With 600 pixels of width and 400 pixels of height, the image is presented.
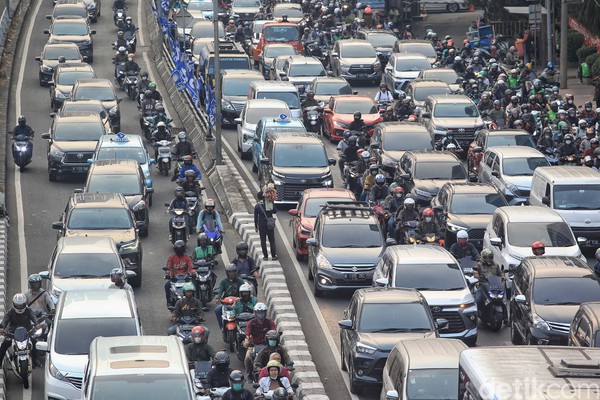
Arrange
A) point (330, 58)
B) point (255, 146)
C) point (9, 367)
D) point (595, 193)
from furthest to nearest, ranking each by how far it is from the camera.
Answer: point (330, 58) → point (255, 146) → point (595, 193) → point (9, 367)

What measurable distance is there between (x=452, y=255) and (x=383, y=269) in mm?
1267

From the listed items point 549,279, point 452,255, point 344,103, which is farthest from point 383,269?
point 344,103

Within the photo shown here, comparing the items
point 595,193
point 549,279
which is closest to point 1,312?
point 549,279

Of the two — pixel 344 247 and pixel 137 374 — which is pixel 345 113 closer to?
pixel 344 247

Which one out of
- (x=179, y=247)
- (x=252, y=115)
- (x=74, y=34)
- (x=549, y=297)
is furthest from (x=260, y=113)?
(x=74, y=34)

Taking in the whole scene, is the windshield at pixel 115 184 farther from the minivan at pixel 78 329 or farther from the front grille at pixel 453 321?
the front grille at pixel 453 321

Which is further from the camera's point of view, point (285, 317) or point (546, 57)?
point (546, 57)

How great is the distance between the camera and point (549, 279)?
85.1ft

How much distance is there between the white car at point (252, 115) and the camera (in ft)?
141

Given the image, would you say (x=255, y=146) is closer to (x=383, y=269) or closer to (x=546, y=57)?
(x=383, y=269)

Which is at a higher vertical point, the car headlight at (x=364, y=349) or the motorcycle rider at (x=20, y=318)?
the motorcycle rider at (x=20, y=318)

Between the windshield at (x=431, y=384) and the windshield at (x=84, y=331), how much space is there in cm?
487

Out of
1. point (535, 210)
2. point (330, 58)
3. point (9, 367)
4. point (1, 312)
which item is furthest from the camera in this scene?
point (330, 58)

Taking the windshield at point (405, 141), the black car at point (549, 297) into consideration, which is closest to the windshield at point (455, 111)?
the windshield at point (405, 141)
